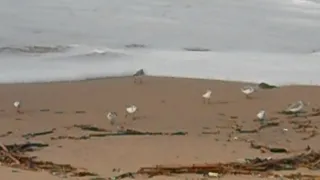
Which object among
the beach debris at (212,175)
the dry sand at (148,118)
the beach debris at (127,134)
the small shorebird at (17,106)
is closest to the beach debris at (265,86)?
the dry sand at (148,118)

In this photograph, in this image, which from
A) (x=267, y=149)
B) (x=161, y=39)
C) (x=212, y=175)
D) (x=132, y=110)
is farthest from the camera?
(x=161, y=39)

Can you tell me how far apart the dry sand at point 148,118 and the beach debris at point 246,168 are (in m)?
0.18

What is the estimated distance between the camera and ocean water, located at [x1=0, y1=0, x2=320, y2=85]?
11.2m

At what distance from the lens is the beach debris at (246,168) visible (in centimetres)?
577

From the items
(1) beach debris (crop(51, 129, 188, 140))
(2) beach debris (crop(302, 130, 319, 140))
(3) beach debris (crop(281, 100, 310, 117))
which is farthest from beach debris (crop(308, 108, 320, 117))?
(1) beach debris (crop(51, 129, 188, 140))

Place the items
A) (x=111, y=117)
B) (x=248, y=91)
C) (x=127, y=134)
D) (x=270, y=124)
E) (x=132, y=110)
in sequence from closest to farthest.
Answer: (x=127, y=134) < (x=111, y=117) < (x=270, y=124) < (x=132, y=110) < (x=248, y=91)

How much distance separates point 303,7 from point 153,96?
1197 centimetres

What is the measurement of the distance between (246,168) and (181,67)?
5.70 meters

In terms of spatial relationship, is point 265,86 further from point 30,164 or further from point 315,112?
point 30,164

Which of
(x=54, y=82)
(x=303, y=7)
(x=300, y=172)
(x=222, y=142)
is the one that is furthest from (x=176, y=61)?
(x=303, y=7)

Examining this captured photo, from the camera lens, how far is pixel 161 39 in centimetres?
1471

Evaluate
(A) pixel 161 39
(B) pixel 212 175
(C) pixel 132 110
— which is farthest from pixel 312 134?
(A) pixel 161 39

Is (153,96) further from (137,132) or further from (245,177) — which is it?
(245,177)

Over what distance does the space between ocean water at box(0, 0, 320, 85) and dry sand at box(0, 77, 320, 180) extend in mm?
830
